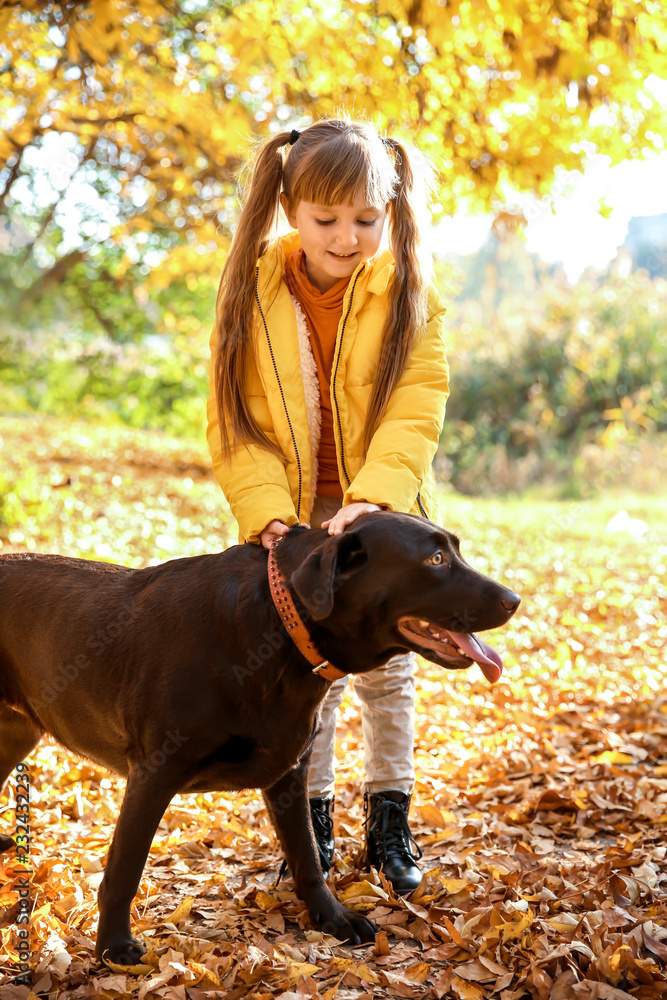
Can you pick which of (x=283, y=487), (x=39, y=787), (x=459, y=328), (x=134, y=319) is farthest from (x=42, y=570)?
(x=459, y=328)

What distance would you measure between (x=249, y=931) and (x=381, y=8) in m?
4.87

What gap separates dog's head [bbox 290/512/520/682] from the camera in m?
2.12

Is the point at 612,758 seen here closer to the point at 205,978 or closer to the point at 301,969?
the point at 301,969

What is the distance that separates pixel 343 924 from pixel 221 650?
0.91m

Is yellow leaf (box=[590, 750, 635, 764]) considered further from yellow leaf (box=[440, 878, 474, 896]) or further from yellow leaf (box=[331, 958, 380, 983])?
yellow leaf (box=[331, 958, 380, 983])

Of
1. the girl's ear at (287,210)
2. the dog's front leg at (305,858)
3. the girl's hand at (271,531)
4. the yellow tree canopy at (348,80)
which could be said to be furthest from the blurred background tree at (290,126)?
the dog's front leg at (305,858)

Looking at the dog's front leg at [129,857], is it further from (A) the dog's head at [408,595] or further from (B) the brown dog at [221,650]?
(A) the dog's head at [408,595]

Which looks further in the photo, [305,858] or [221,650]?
[305,858]


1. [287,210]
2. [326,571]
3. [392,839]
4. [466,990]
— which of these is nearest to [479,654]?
[326,571]

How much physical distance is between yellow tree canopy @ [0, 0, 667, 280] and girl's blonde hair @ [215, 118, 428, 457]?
1305 millimetres

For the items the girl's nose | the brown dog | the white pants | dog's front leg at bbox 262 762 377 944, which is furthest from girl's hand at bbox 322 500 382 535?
the girl's nose

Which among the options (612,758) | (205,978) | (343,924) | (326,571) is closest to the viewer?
(326,571)

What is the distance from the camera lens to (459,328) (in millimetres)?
14812

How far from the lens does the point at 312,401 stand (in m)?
2.76
